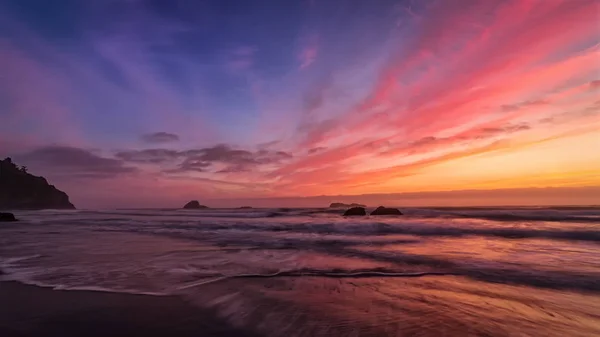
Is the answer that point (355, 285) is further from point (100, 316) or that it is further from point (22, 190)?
point (22, 190)

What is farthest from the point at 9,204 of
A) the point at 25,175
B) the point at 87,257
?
the point at 87,257

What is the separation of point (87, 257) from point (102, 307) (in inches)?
258

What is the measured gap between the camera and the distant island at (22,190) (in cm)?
11812

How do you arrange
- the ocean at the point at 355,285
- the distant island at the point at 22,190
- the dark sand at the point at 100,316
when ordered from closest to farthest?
the dark sand at the point at 100,316 < the ocean at the point at 355,285 < the distant island at the point at 22,190

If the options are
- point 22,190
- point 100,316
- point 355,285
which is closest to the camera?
point 100,316

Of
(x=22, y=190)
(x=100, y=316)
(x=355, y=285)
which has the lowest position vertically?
(x=355, y=285)

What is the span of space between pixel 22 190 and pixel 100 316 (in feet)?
518

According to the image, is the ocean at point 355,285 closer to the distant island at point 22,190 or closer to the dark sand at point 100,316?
the dark sand at point 100,316

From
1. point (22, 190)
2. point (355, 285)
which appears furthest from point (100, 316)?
point (22, 190)

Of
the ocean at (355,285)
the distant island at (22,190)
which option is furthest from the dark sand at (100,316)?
the distant island at (22,190)

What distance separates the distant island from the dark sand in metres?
149

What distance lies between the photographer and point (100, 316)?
478cm

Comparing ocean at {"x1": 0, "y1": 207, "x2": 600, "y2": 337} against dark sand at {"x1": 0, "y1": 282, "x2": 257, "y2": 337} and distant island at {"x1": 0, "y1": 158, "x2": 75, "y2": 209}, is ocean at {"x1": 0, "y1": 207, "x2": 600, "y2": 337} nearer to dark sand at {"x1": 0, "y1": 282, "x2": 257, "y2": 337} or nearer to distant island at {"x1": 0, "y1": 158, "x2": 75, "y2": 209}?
dark sand at {"x1": 0, "y1": 282, "x2": 257, "y2": 337}

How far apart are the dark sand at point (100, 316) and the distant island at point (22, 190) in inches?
5865
